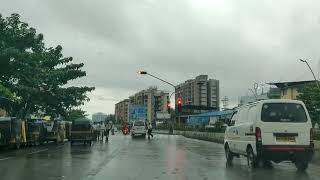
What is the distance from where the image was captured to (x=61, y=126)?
54312mm

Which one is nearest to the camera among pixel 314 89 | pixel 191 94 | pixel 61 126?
pixel 61 126

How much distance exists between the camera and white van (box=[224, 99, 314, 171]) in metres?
17.8

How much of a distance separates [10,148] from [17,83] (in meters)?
7.52

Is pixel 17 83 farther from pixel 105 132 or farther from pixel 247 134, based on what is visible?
pixel 247 134

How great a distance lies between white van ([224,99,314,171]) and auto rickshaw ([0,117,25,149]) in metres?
19.1

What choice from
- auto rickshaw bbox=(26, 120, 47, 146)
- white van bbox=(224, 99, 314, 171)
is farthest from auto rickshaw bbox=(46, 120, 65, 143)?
white van bbox=(224, 99, 314, 171)

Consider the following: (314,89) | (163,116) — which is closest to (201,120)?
(163,116)

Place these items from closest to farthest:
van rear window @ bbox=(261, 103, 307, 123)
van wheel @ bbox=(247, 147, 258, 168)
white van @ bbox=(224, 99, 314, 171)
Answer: white van @ bbox=(224, 99, 314, 171) < van rear window @ bbox=(261, 103, 307, 123) < van wheel @ bbox=(247, 147, 258, 168)

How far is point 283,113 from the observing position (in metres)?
18.1

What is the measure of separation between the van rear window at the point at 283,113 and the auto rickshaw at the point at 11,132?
1943 centimetres

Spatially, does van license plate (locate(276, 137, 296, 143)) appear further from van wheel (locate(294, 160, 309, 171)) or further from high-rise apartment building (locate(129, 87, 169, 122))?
high-rise apartment building (locate(129, 87, 169, 122))

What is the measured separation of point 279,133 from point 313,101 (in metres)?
50.3

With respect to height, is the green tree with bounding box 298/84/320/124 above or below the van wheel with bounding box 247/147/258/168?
above

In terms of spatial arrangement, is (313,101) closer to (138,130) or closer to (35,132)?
(138,130)
